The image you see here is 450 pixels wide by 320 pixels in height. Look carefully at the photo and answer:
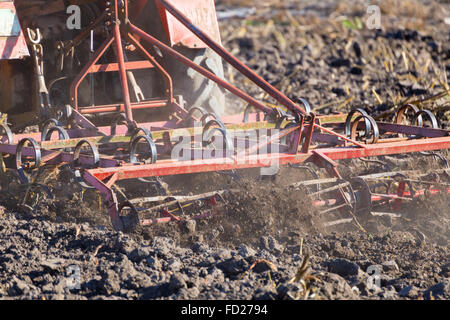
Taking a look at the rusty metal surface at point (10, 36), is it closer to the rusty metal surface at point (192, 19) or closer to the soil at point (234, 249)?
the soil at point (234, 249)

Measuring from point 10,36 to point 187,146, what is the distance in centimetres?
164

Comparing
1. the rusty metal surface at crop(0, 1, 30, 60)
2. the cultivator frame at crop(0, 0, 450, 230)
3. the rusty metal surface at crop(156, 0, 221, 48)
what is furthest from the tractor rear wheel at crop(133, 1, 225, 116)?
the rusty metal surface at crop(0, 1, 30, 60)

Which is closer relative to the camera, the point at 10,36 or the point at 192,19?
the point at 10,36

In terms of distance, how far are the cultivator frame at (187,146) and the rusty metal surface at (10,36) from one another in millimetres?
496

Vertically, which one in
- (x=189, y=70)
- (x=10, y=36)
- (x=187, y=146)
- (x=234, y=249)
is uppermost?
(x=10, y=36)

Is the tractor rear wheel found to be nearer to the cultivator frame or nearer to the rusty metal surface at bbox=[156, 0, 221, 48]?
the rusty metal surface at bbox=[156, 0, 221, 48]

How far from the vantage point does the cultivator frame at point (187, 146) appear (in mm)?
4109

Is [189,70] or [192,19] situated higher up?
[192,19]

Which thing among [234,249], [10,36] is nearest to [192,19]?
[10,36]

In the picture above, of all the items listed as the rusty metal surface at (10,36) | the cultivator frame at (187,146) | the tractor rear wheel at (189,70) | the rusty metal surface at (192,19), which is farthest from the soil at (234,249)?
the rusty metal surface at (192,19)

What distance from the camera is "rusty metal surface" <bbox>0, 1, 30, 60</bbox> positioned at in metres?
5.25

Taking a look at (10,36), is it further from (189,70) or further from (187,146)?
(187,146)

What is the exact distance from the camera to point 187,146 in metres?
4.79
